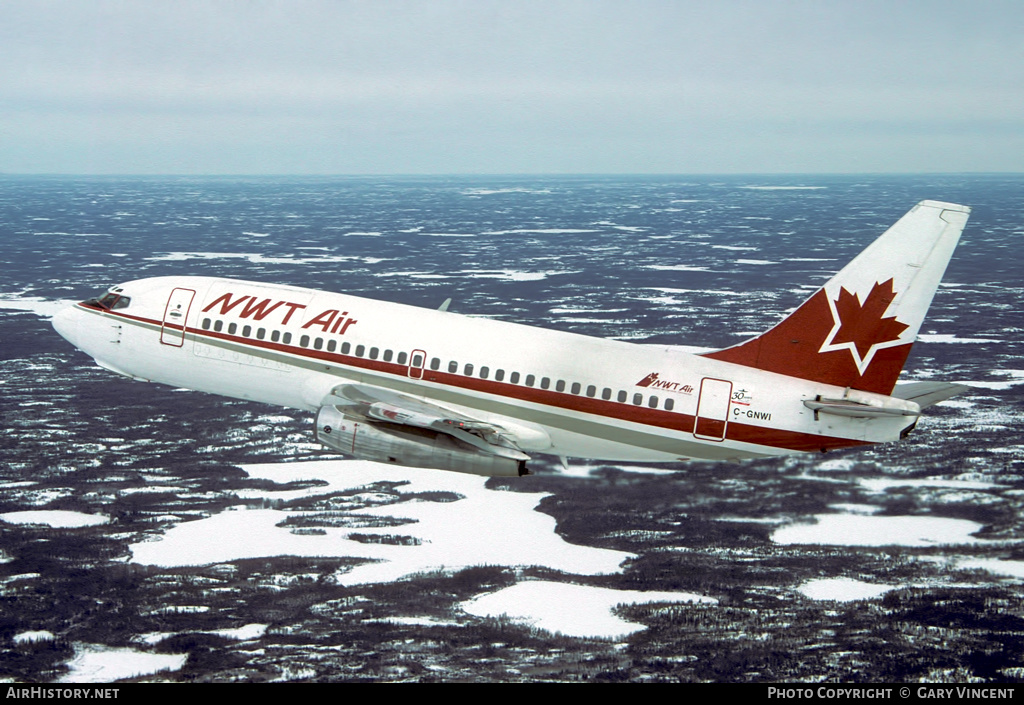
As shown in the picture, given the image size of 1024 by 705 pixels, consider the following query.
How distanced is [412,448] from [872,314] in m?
19.3

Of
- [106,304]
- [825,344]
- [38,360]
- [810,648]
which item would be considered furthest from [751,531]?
[38,360]

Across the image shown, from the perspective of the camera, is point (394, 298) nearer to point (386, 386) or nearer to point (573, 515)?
point (573, 515)

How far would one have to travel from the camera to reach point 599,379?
39.4 m

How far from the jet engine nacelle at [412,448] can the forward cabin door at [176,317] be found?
10862 millimetres

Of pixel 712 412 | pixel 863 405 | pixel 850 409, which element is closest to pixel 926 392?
pixel 863 405

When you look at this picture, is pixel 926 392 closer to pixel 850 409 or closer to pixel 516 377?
pixel 850 409

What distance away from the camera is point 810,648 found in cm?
Answer: 6375

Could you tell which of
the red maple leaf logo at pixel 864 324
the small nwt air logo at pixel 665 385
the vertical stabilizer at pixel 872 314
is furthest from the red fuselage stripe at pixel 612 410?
the red maple leaf logo at pixel 864 324

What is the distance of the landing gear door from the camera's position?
128 feet

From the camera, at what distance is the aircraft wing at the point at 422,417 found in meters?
37.9

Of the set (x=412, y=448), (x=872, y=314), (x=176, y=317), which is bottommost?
(x=412, y=448)

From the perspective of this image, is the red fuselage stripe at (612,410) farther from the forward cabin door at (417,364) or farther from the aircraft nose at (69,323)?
the aircraft nose at (69,323)
